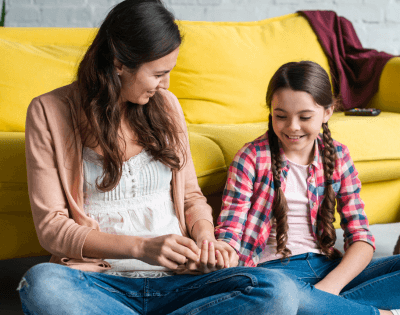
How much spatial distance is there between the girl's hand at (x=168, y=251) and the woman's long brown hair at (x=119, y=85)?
180 millimetres

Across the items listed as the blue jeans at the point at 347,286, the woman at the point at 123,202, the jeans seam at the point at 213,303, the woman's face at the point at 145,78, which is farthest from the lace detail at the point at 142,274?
the woman's face at the point at 145,78

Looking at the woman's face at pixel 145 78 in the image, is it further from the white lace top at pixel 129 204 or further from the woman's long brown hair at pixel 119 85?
the white lace top at pixel 129 204

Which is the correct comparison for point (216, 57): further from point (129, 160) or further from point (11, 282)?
point (11, 282)

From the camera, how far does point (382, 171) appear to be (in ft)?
5.19

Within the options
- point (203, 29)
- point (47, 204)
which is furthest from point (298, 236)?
point (203, 29)

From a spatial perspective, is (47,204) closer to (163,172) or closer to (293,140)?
(163,172)

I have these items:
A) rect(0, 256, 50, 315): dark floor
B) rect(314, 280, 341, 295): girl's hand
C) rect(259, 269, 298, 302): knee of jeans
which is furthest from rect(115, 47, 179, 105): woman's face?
rect(0, 256, 50, 315): dark floor

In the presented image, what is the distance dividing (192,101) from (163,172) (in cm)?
84

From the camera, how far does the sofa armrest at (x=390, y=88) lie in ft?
6.48

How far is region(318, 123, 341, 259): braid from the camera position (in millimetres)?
1219

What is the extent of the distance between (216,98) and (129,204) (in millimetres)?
953

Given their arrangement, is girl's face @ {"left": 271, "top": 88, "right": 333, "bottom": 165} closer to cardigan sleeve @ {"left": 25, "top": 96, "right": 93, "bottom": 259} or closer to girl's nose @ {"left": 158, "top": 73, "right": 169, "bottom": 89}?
girl's nose @ {"left": 158, "top": 73, "right": 169, "bottom": 89}

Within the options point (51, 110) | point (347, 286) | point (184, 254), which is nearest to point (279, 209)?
point (347, 286)

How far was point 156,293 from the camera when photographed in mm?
954
